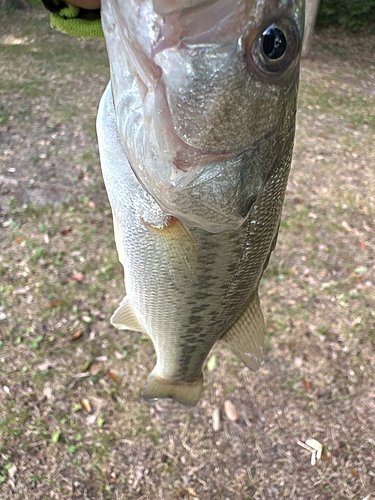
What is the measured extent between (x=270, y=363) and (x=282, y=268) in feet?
3.33

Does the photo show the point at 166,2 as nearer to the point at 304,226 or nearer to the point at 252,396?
the point at 252,396

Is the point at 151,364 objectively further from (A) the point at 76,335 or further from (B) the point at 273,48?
(B) the point at 273,48

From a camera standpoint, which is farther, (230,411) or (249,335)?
(230,411)

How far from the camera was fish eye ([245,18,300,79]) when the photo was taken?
68cm

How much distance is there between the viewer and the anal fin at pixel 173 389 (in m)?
1.91

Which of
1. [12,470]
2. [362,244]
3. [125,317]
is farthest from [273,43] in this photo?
[362,244]

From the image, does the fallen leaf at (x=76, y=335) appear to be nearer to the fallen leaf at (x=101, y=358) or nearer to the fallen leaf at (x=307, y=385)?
the fallen leaf at (x=101, y=358)

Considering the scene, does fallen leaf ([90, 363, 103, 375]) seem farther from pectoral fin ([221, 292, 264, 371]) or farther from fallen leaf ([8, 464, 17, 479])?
pectoral fin ([221, 292, 264, 371])

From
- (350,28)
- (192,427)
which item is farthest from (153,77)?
(350,28)

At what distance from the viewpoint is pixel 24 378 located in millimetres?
2783

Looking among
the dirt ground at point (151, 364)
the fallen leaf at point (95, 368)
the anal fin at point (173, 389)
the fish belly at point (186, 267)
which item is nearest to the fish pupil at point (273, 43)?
the fish belly at point (186, 267)

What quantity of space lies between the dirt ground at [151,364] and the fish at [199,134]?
168 centimetres

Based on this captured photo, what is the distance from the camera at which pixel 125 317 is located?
1.80 metres

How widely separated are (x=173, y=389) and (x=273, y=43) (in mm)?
1632
